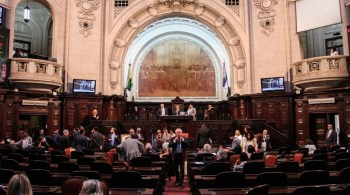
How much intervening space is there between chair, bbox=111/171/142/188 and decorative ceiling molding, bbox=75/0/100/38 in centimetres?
1653

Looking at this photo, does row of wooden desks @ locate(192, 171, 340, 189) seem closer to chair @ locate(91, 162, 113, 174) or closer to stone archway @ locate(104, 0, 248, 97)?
chair @ locate(91, 162, 113, 174)

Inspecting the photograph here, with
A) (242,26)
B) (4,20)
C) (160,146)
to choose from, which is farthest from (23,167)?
(242,26)

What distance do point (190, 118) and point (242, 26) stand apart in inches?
312

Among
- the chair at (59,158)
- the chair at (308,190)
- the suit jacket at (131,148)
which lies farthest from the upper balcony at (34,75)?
the chair at (308,190)

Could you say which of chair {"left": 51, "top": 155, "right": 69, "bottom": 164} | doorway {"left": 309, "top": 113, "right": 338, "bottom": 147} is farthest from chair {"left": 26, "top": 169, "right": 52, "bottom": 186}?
doorway {"left": 309, "top": 113, "right": 338, "bottom": 147}

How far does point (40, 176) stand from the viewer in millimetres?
5949

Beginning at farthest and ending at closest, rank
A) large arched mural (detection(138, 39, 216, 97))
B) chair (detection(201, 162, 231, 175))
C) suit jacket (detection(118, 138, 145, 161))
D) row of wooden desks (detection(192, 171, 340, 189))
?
large arched mural (detection(138, 39, 216, 97)) → suit jacket (detection(118, 138, 145, 161)) → chair (detection(201, 162, 231, 175)) → row of wooden desks (detection(192, 171, 340, 189))

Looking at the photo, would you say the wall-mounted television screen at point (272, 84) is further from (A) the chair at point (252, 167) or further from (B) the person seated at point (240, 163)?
(A) the chair at point (252, 167)

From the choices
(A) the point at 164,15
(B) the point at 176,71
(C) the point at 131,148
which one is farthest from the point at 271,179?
(B) the point at 176,71

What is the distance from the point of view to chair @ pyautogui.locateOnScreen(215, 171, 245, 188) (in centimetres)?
567

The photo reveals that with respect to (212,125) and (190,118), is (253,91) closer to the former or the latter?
(212,125)

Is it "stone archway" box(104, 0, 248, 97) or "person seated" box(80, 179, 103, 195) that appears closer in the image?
"person seated" box(80, 179, 103, 195)

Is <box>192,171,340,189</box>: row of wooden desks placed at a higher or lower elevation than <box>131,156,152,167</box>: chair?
lower

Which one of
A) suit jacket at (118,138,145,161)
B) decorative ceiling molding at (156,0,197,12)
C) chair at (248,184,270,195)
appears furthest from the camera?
decorative ceiling molding at (156,0,197,12)
